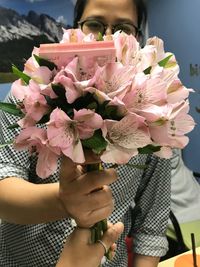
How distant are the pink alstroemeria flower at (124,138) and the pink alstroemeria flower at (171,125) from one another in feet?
0.08

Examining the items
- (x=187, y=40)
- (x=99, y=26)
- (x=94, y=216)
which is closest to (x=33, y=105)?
(x=94, y=216)

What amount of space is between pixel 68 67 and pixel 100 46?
58mm

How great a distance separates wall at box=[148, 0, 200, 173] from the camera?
3.25 m

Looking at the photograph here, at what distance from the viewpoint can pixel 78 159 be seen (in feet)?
1.78

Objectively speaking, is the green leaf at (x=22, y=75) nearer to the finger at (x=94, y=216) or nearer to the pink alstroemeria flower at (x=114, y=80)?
the pink alstroemeria flower at (x=114, y=80)

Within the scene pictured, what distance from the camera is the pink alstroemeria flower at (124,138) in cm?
55

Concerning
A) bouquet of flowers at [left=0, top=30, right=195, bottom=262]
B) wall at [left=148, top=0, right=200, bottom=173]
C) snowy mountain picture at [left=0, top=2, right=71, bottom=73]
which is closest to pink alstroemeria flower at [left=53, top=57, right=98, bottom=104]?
bouquet of flowers at [left=0, top=30, right=195, bottom=262]

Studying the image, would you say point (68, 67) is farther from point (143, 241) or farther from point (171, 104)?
point (143, 241)

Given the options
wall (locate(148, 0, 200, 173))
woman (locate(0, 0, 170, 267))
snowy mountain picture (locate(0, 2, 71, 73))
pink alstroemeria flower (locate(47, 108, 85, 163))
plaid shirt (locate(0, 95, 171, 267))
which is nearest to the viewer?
pink alstroemeria flower (locate(47, 108, 85, 163))

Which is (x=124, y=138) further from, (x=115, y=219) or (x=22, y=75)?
(x=115, y=219)

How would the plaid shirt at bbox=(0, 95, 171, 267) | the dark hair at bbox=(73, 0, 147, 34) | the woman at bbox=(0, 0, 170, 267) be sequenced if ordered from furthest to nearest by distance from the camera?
the dark hair at bbox=(73, 0, 147, 34), the plaid shirt at bbox=(0, 95, 171, 267), the woman at bbox=(0, 0, 170, 267)

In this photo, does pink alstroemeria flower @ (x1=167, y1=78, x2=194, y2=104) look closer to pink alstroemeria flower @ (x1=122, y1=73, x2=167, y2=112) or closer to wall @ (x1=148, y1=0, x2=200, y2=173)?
pink alstroemeria flower @ (x1=122, y1=73, x2=167, y2=112)

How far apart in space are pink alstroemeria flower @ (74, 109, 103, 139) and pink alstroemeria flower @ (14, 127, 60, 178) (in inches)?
1.8

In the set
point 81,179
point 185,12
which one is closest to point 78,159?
point 81,179
